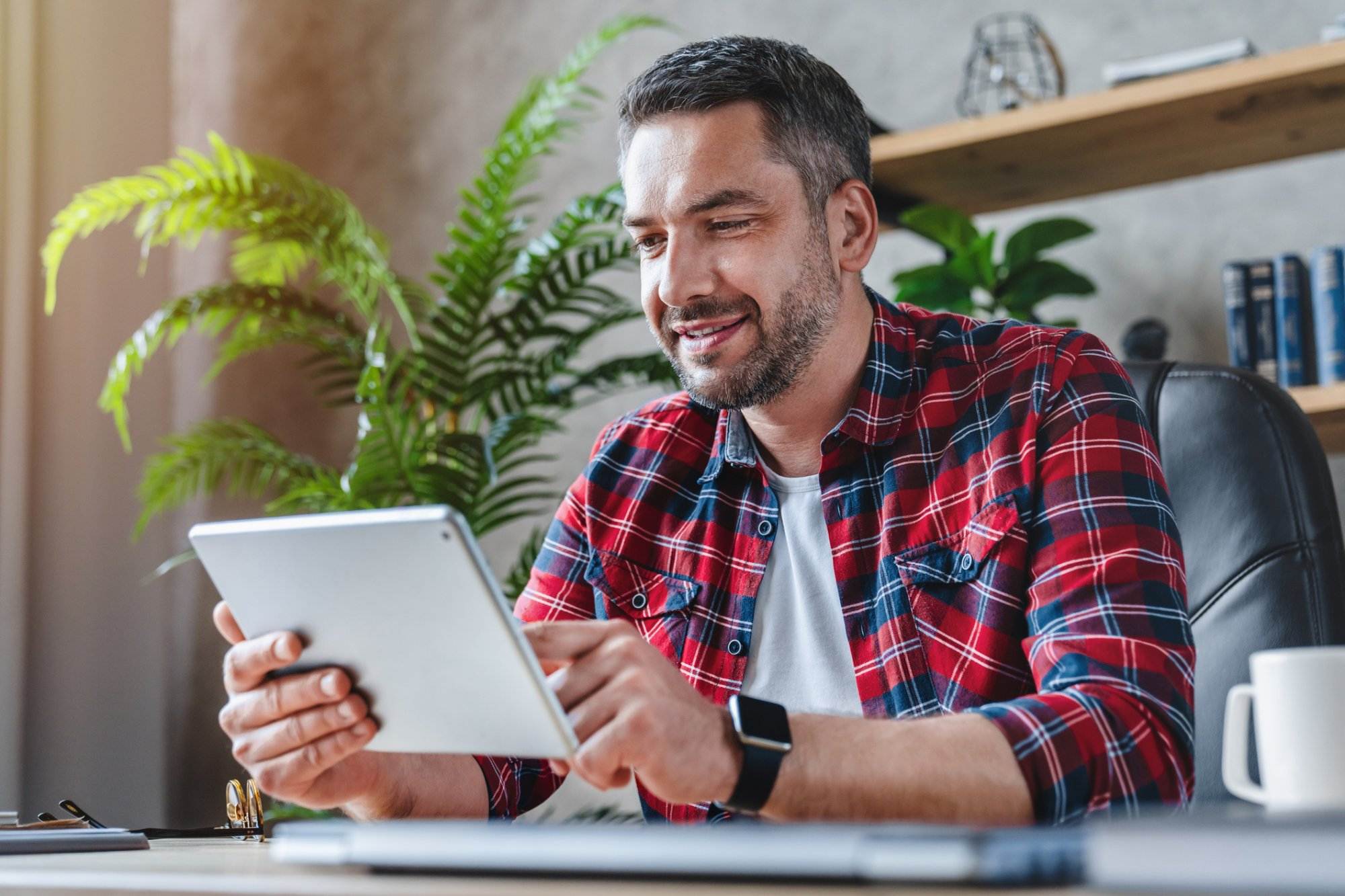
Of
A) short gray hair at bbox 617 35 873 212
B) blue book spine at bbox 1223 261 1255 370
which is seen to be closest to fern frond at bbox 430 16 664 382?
short gray hair at bbox 617 35 873 212

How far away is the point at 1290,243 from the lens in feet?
6.59

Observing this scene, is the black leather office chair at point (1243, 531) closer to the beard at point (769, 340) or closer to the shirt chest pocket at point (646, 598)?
the beard at point (769, 340)

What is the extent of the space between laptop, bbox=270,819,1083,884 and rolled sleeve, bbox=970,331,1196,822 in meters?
0.43

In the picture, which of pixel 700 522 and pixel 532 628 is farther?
pixel 700 522

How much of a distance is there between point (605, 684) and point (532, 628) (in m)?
0.05

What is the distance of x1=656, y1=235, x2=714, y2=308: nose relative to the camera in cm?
124

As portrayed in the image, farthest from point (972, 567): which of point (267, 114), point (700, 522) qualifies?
point (267, 114)

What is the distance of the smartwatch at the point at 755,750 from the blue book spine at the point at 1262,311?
1.30 meters

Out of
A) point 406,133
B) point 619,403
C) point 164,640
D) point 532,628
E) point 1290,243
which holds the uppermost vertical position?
point 406,133

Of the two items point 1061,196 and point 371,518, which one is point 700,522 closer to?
point 371,518

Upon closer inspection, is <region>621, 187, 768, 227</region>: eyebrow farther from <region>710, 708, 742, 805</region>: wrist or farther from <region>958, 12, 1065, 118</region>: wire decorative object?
<region>958, 12, 1065, 118</region>: wire decorative object

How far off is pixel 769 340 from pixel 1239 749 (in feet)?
2.11

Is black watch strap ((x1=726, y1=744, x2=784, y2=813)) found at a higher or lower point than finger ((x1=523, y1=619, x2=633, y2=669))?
lower

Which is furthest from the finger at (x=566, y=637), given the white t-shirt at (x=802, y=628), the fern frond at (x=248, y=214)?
the fern frond at (x=248, y=214)
